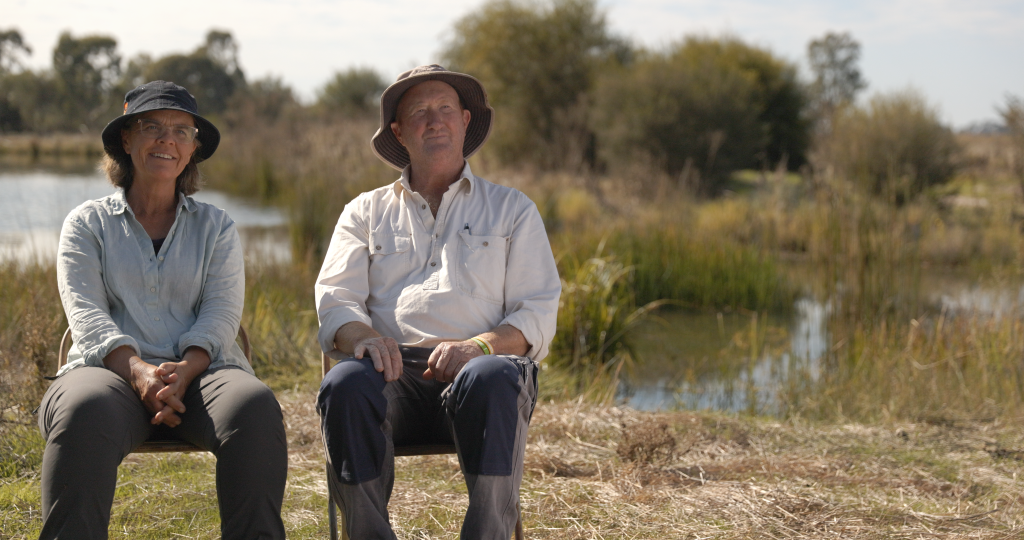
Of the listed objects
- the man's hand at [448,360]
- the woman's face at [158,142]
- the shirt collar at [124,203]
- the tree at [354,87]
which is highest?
the tree at [354,87]

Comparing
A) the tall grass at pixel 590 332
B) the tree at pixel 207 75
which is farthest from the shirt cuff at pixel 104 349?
the tree at pixel 207 75

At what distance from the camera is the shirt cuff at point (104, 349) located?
2.12 metres

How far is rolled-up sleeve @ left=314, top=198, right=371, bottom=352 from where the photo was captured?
230 cm

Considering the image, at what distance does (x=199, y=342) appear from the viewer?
7.23 feet

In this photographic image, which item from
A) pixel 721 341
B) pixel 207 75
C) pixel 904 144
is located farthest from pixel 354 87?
pixel 721 341

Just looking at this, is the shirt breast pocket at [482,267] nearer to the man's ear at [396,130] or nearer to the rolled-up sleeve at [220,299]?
the man's ear at [396,130]

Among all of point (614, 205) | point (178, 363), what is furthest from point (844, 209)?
point (614, 205)

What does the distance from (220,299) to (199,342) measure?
17 centimetres

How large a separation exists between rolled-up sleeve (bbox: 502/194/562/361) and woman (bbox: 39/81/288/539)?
702 mm

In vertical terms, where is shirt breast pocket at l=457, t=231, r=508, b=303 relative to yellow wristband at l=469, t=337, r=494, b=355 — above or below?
above

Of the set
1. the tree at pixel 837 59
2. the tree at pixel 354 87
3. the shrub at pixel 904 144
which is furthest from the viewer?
the tree at pixel 837 59

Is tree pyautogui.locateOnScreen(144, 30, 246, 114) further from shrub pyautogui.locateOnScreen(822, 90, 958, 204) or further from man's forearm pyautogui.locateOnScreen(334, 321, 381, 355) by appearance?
man's forearm pyautogui.locateOnScreen(334, 321, 381, 355)

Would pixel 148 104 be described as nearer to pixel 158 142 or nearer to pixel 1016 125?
pixel 158 142

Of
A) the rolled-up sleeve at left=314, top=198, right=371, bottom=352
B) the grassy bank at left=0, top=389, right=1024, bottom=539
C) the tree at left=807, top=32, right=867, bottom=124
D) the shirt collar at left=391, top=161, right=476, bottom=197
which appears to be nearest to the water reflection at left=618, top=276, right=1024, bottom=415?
the grassy bank at left=0, top=389, right=1024, bottom=539
